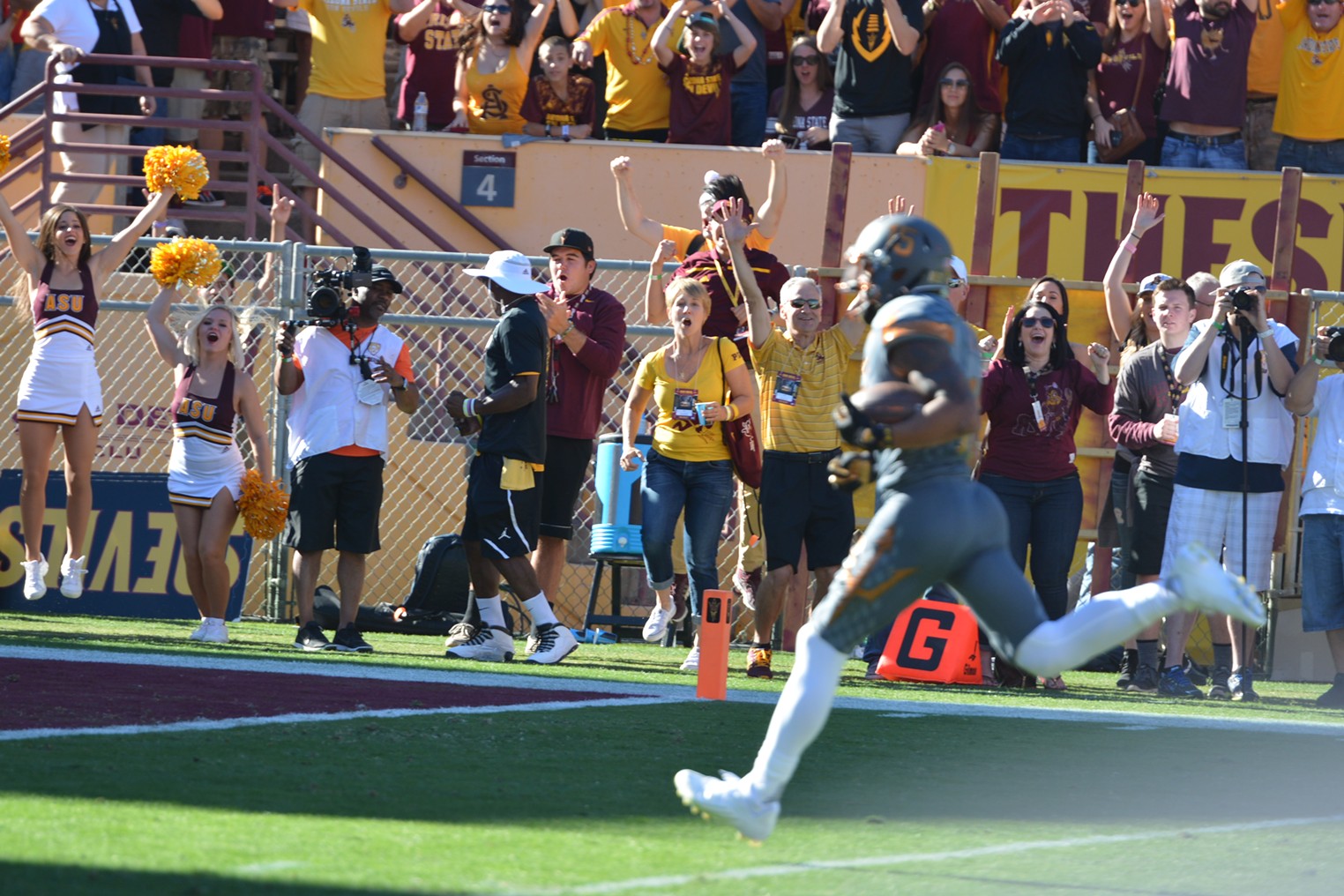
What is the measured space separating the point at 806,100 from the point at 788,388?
569 cm

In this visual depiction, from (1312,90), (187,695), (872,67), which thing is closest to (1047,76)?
(872,67)

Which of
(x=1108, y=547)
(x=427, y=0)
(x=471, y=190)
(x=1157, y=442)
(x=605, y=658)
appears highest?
(x=427, y=0)

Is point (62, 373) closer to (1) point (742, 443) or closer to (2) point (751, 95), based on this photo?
(1) point (742, 443)

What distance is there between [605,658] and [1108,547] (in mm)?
3205

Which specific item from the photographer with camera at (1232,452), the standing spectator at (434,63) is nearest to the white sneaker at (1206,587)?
the photographer with camera at (1232,452)

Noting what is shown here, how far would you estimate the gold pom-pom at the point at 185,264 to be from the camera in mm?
10531

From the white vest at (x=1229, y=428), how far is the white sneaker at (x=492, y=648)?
3977mm

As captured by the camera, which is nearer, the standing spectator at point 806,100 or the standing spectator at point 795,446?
the standing spectator at point 795,446

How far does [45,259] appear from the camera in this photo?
10914mm

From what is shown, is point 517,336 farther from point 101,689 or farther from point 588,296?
point 101,689

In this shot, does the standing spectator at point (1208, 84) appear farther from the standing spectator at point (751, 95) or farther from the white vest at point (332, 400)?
the white vest at point (332, 400)

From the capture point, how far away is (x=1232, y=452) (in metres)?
9.90

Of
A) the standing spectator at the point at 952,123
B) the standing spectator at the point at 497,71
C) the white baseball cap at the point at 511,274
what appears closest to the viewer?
the white baseball cap at the point at 511,274

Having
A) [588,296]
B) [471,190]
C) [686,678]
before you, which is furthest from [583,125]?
[686,678]
